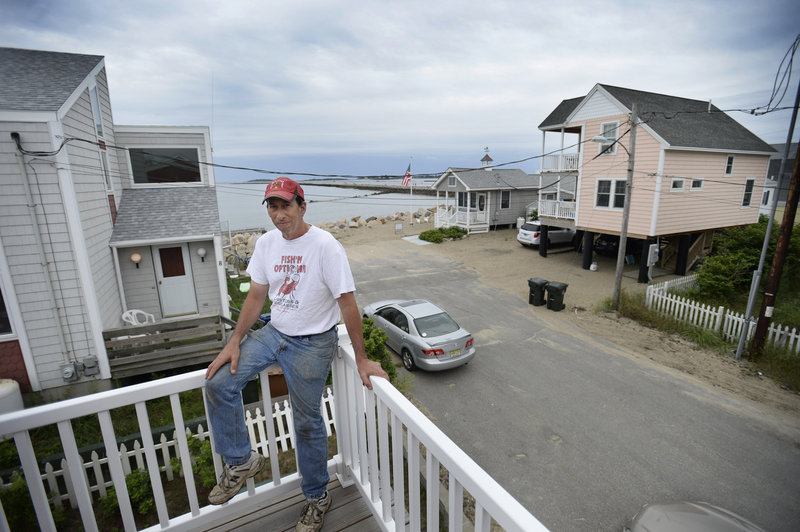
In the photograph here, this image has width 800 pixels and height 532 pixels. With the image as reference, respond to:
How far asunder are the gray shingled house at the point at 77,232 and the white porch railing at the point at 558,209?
638 inches

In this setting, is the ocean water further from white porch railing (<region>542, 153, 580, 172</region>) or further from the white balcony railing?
the white balcony railing

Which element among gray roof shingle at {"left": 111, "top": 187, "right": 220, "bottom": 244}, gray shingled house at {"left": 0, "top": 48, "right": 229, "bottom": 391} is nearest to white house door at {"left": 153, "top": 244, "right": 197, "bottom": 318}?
gray shingled house at {"left": 0, "top": 48, "right": 229, "bottom": 391}

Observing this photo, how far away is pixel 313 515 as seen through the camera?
2.57m

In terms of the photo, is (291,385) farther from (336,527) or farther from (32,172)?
(32,172)

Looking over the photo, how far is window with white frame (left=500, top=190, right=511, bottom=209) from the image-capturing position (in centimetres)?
3000

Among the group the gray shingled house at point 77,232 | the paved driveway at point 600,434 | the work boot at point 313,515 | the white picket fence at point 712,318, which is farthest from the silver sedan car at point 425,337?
the white picket fence at point 712,318

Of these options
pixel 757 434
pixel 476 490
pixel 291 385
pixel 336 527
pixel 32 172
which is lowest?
pixel 757 434

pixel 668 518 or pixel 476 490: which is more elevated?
pixel 476 490

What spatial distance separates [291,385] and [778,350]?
12.5m

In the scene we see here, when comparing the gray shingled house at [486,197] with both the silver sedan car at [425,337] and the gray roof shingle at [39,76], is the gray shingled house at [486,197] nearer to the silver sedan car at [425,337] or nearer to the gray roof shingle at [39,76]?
the silver sedan car at [425,337]

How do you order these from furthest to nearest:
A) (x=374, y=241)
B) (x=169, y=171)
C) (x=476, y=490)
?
(x=374, y=241) → (x=169, y=171) → (x=476, y=490)

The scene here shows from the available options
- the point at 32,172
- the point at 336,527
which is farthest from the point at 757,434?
the point at 32,172

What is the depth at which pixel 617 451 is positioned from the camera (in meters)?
6.57

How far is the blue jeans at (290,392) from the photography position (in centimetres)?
233
